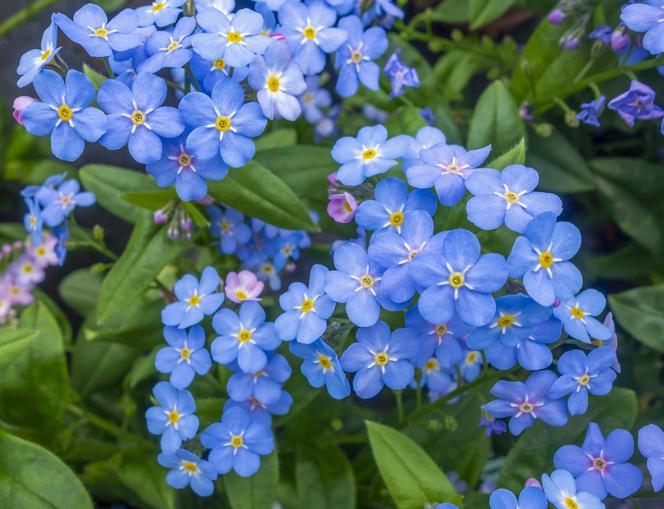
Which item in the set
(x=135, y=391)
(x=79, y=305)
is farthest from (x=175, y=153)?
(x=79, y=305)

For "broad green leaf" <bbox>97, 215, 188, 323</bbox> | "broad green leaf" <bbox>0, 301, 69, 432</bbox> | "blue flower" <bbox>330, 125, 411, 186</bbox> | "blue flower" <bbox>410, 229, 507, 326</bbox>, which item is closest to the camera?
"blue flower" <bbox>410, 229, 507, 326</bbox>

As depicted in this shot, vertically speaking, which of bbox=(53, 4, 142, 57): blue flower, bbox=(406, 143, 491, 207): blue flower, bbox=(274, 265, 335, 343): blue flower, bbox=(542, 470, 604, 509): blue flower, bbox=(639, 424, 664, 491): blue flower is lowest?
bbox=(639, 424, 664, 491): blue flower

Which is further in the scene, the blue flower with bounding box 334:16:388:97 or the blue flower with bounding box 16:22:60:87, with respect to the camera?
the blue flower with bounding box 334:16:388:97

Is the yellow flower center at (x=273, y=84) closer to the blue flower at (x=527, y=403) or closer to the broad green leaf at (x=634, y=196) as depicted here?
the blue flower at (x=527, y=403)

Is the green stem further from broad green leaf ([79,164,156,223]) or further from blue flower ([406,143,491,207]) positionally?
blue flower ([406,143,491,207])

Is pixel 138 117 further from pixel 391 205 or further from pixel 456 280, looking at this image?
pixel 456 280

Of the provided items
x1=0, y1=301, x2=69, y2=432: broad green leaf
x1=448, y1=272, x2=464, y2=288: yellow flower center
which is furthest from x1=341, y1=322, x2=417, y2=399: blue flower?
x1=0, y1=301, x2=69, y2=432: broad green leaf

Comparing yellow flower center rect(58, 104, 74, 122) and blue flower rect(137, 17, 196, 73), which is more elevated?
blue flower rect(137, 17, 196, 73)
